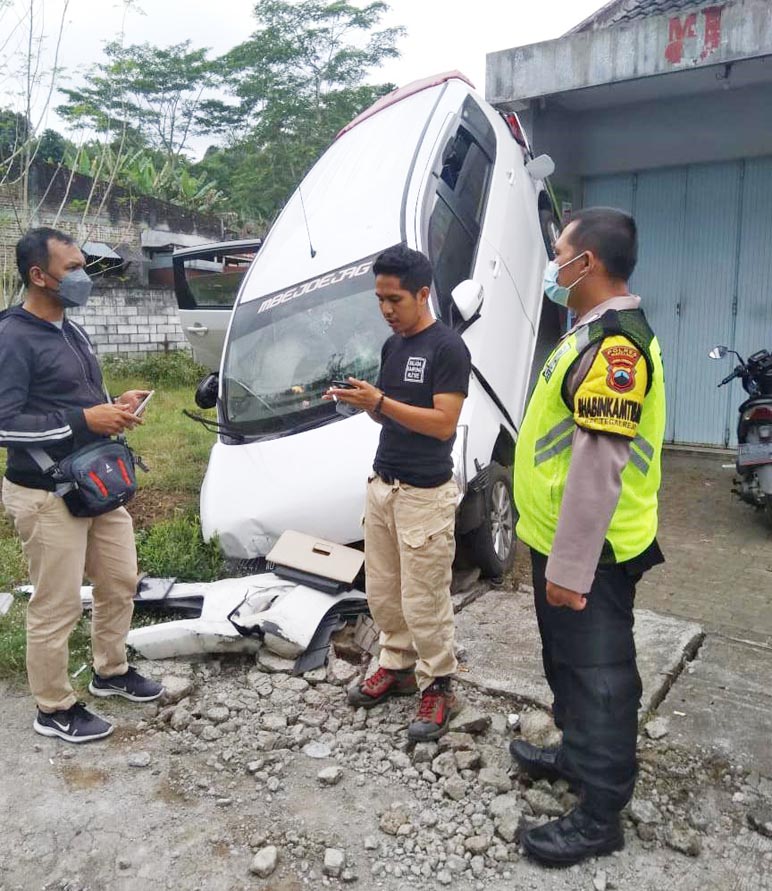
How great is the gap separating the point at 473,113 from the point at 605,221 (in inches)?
181

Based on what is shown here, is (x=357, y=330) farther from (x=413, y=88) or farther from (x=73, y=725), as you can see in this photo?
(x=413, y=88)

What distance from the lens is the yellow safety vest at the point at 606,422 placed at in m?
2.18

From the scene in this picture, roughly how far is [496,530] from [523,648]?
1.00m

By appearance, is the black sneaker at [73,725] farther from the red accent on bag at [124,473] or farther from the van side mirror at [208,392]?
the van side mirror at [208,392]

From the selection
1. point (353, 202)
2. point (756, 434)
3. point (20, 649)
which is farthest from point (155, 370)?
point (756, 434)

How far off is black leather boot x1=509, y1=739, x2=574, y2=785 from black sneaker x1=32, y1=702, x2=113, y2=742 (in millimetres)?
1626

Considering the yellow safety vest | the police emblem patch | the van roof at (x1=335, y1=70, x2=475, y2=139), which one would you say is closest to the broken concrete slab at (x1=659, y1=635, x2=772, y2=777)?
the yellow safety vest

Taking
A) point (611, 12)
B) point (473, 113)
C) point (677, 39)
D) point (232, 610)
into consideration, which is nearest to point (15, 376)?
point (232, 610)

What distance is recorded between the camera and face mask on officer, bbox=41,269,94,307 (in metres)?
3.10

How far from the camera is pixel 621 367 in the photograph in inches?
86.0

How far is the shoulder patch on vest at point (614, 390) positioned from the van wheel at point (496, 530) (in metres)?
2.47

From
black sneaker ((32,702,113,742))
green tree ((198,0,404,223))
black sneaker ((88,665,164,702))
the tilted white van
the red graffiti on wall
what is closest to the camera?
black sneaker ((32,702,113,742))

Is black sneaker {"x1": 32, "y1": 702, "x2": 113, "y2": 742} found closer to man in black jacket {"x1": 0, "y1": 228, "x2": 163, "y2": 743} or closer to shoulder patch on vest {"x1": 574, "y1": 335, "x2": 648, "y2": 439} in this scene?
man in black jacket {"x1": 0, "y1": 228, "x2": 163, "y2": 743}

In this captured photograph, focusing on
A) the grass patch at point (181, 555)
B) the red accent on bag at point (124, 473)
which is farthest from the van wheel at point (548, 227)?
the red accent on bag at point (124, 473)
